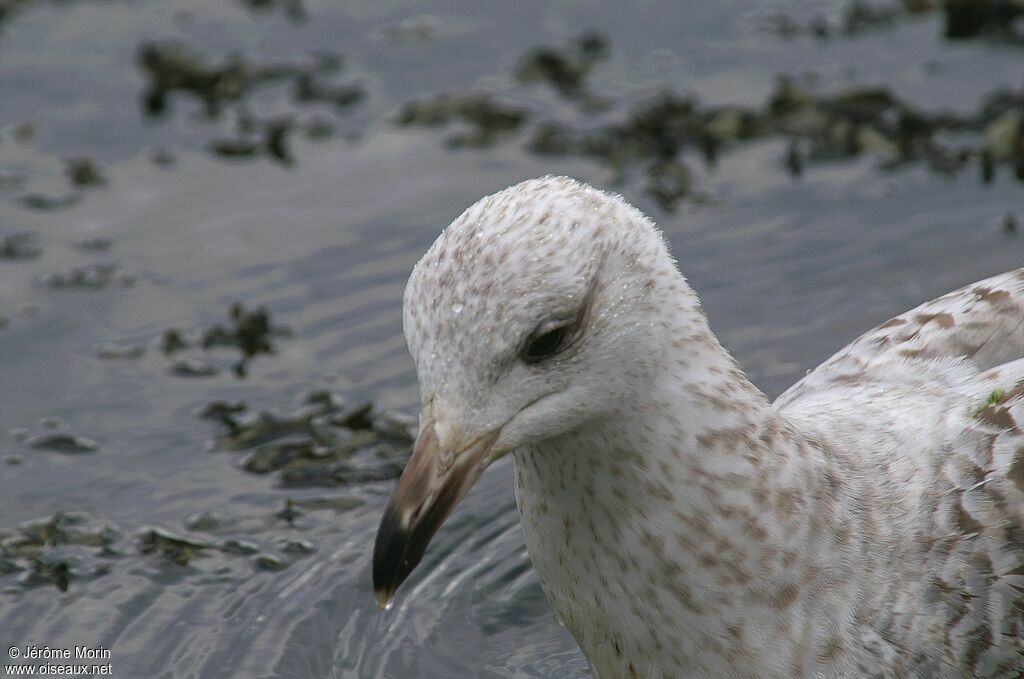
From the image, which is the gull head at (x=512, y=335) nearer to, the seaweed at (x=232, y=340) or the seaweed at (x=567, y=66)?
the seaweed at (x=232, y=340)

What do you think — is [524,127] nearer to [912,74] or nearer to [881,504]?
[912,74]

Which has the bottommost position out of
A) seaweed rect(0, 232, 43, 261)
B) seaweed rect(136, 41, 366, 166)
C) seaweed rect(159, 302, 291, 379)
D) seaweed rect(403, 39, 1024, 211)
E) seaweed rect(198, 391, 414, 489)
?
seaweed rect(198, 391, 414, 489)

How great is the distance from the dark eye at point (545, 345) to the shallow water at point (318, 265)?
1.82 meters

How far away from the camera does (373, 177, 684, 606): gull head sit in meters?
3.84

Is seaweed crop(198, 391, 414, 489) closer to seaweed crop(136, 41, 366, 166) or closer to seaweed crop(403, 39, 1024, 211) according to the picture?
seaweed crop(403, 39, 1024, 211)

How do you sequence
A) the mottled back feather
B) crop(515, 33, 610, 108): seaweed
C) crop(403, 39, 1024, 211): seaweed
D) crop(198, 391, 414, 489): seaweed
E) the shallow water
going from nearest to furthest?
the mottled back feather
the shallow water
crop(198, 391, 414, 489): seaweed
crop(403, 39, 1024, 211): seaweed
crop(515, 33, 610, 108): seaweed

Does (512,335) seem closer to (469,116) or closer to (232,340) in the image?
(232,340)

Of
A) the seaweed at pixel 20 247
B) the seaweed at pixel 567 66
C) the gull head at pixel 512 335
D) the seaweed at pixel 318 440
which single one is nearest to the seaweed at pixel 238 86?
the seaweed at pixel 567 66

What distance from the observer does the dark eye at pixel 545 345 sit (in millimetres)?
3904

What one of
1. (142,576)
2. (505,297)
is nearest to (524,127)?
(142,576)

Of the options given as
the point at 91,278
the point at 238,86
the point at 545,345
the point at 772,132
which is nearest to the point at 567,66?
the point at 772,132

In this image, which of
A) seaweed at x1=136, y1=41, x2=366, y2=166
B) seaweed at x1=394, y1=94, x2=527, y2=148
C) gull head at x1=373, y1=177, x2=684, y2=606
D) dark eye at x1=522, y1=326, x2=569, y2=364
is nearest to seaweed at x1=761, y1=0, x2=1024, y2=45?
seaweed at x1=394, y1=94, x2=527, y2=148

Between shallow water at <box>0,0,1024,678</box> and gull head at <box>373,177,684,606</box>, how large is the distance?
5.50 feet

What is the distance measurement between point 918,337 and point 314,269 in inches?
134
